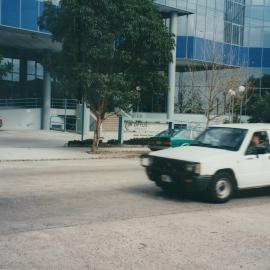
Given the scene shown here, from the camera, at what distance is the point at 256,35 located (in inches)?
2280

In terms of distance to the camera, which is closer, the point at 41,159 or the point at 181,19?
the point at 41,159

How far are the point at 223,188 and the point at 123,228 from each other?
346 cm

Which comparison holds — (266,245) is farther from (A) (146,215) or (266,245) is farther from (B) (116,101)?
(B) (116,101)

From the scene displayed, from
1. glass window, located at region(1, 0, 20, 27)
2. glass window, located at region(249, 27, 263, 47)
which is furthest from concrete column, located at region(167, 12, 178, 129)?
glass window, located at region(1, 0, 20, 27)

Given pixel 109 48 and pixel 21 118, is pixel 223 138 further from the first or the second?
pixel 21 118

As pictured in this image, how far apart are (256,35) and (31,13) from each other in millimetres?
29017

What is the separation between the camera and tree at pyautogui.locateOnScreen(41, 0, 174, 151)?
22.9m

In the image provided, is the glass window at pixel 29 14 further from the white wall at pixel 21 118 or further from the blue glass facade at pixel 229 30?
the blue glass facade at pixel 229 30

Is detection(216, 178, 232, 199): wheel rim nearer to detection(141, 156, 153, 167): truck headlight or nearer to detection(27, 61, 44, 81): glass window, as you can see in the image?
detection(141, 156, 153, 167): truck headlight

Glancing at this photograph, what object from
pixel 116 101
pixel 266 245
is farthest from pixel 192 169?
pixel 116 101

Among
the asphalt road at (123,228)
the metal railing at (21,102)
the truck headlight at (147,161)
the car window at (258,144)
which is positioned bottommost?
the asphalt road at (123,228)

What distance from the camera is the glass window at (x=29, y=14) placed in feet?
120

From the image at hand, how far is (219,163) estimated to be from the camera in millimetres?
10953

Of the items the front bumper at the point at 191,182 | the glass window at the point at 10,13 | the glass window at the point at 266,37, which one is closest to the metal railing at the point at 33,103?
the glass window at the point at 10,13
